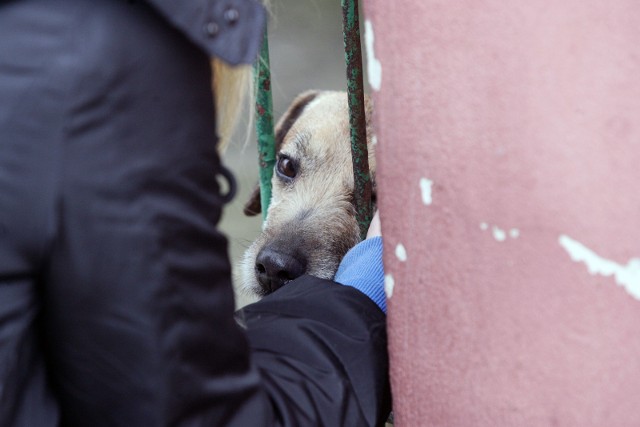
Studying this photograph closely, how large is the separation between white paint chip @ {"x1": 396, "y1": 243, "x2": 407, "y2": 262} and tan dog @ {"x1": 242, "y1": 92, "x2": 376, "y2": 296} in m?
1.62

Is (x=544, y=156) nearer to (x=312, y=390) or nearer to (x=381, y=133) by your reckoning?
(x=381, y=133)

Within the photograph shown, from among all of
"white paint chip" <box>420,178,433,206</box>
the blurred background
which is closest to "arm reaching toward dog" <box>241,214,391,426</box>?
"white paint chip" <box>420,178,433,206</box>

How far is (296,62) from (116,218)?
304 inches

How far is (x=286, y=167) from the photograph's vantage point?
3602mm

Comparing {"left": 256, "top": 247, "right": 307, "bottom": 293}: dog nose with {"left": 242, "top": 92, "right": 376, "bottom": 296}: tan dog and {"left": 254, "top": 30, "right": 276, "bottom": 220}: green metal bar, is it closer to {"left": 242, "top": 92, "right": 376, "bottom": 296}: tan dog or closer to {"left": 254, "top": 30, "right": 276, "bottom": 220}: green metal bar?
{"left": 242, "top": 92, "right": 376, "bottom": 296}: tan dog

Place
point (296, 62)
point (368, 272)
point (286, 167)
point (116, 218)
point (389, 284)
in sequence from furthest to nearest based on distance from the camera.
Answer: point (296, 62) < point (286, 167) < point (368, 272) < point (389, 284) < point (116, 218)

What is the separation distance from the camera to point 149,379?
979mm

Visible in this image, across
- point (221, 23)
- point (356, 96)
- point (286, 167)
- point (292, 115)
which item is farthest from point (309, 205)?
point (221, 23)

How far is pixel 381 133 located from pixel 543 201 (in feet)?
0.93

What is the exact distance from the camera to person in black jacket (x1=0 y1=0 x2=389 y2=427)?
34.0 inches

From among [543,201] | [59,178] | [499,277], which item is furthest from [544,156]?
[59,178]

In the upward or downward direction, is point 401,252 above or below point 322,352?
above

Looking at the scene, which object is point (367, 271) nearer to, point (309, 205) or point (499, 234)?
point (499, 234)

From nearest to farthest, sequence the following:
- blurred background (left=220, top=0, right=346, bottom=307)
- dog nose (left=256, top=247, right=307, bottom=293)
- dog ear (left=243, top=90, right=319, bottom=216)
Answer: dog nose (left=256, top=247, right=307, bottom=293) → dog ear (left=243, top=90, right=319, bottom=216) → blurred background (left=220, top=0, right=346, bottom=307)
